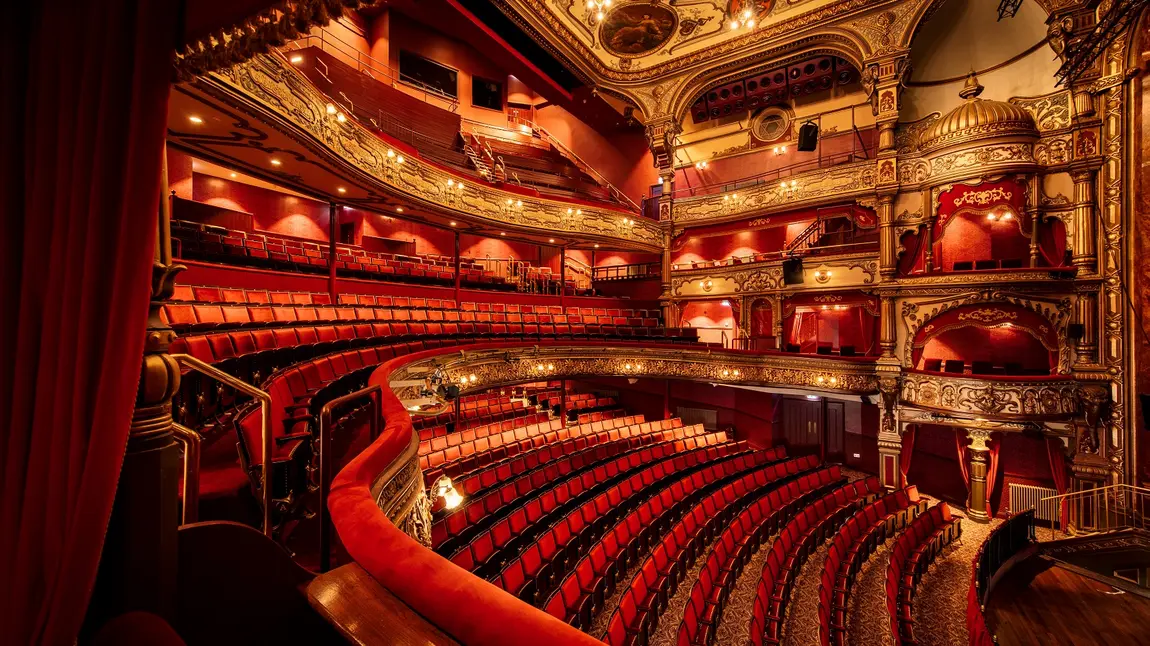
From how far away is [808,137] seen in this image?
28.9ft

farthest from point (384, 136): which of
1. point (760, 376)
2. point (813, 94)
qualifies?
point (813, 94)

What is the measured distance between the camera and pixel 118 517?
0.76 metres

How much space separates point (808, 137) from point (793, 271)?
9.27ft

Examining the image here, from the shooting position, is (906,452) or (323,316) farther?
(906,452)

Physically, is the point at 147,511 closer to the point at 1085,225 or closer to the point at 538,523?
the point at 538,523

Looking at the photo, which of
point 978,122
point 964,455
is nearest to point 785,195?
point 978,122

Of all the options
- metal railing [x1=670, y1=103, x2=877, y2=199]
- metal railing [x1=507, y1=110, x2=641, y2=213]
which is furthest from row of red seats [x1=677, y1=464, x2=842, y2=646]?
metal railing [x1=507, y1=110, x2=641, y2=213]

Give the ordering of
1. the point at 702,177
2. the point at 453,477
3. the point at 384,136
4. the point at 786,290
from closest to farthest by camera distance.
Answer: the point at 453,477 → the point at 384,136 → the point at 786,290 → the point at 702,177

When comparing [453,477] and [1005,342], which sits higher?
[1005,342]

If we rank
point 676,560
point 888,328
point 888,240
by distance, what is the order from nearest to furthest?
1. point 676,560
2. point 888,328
3. point 888,240

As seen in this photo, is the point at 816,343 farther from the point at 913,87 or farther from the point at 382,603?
the point at 382,603

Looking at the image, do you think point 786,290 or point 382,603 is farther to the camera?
point 786,290

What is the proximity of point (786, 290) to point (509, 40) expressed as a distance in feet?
22.5

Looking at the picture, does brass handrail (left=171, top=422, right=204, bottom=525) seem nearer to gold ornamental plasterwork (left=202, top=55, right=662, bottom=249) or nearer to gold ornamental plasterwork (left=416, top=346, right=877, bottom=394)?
gold ornamental plasterwork (left=202, top=55, right=662, bottom=249)
